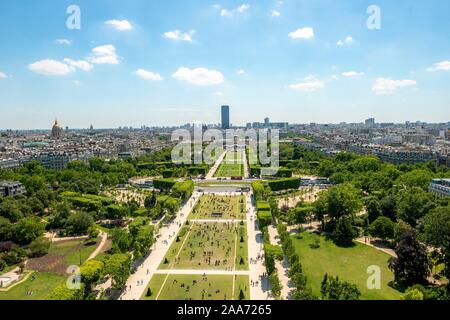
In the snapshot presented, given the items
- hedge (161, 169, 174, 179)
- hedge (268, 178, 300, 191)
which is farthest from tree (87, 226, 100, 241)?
hedge (161, 169, 174, 179)

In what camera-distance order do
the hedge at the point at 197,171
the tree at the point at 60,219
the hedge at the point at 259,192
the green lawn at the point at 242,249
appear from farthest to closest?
the hedge at the point at 197,171 → the hedge at the point at 259,192 → the tree at the point at 60,219 → the green lawn at the point at 242,249

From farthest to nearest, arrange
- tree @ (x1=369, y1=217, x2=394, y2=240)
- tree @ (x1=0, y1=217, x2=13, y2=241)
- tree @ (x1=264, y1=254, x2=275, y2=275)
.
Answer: tree @ (x1=0, y1=217, x2=13, y2=241) → tree @ (x1=369, y1=217, x2=394, y2=240) → tree @ (x1=264, y1=254, x2=275, y2=275)

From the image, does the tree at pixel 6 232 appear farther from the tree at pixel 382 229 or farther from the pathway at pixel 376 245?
the tree at pixel 382 229

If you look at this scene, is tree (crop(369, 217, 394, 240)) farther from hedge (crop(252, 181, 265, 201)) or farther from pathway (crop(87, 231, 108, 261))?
pathway (crop(87, 231, 108, 261))

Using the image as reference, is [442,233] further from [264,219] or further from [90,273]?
[90,273]

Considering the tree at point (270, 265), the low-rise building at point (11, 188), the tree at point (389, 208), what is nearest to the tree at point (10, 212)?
the low-rise building at point (11, 188)

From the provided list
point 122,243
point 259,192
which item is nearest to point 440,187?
point 259,192
